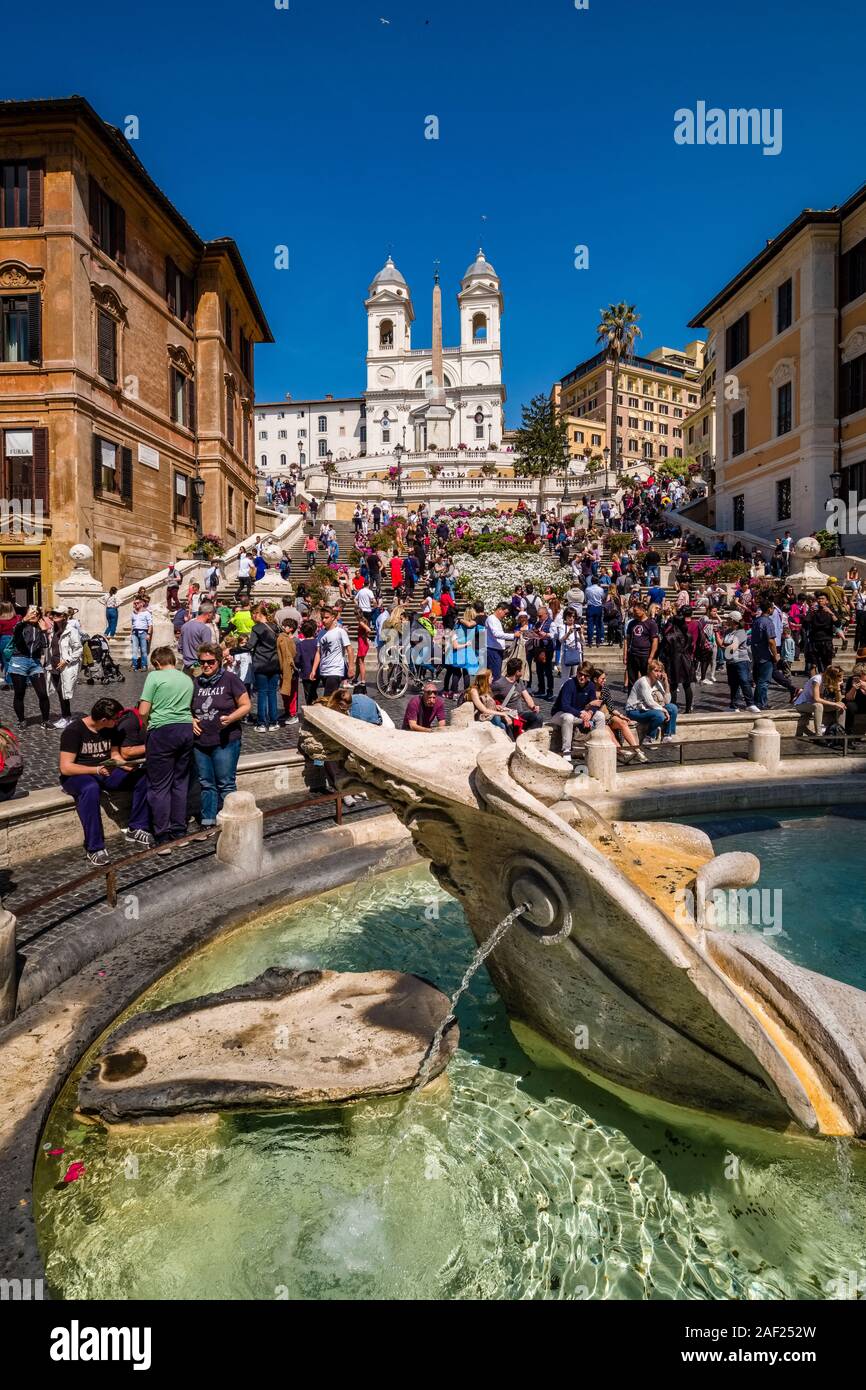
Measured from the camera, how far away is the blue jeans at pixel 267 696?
11.1 metres

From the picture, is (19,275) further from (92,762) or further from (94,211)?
(92,762)

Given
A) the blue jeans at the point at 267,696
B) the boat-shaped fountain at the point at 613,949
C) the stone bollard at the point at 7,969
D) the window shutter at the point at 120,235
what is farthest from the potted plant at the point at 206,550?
the boat-shaped fountain at the point at 613,949

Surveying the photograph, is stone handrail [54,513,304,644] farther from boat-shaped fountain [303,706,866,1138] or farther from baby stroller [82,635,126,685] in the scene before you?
boat-shaped fountain [303,706,866,1138]

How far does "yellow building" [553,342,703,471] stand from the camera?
89.8 meters

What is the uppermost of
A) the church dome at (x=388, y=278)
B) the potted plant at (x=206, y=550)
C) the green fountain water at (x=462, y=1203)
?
the church dome at (x=388, y=278)

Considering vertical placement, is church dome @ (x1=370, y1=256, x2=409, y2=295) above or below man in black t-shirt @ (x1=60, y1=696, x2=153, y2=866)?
above

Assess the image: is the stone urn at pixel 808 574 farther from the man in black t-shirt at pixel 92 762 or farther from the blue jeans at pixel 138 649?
the man in black t-shirt at pixel 92 762

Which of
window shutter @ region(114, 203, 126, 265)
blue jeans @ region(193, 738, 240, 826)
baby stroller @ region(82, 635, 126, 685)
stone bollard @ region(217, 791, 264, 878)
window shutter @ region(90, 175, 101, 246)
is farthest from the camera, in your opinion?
window shutter @ region(114, 203, 126, 265)

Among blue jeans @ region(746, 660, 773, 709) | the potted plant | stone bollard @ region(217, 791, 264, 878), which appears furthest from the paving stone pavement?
the potted plant

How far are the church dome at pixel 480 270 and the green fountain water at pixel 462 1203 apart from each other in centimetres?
9755

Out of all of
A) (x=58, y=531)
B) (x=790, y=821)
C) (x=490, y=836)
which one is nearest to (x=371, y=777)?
(x=490, y=836)

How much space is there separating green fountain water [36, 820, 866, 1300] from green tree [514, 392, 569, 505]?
53813 mm
